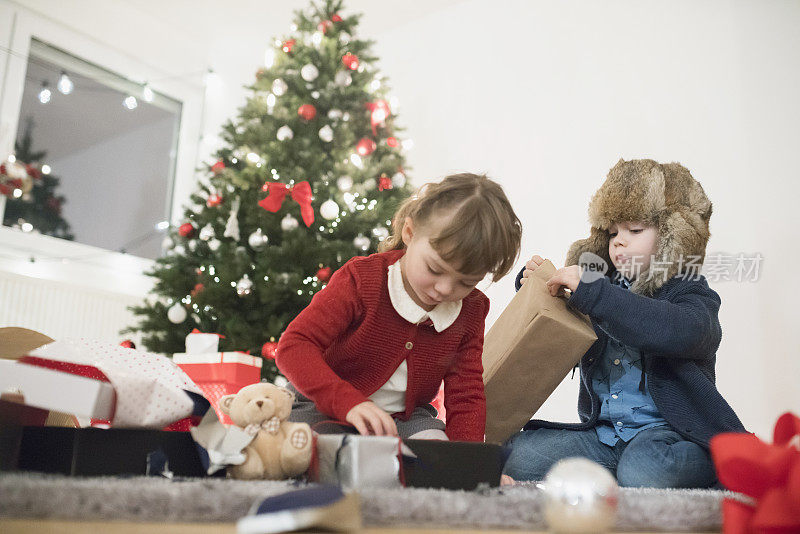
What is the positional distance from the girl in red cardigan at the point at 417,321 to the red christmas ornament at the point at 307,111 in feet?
4.13

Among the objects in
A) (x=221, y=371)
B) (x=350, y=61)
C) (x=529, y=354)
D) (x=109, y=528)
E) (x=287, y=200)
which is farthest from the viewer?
(x=350, y=61)

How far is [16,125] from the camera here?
287 centimetres

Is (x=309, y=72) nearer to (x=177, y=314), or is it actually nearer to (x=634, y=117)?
(x=177, y=314)

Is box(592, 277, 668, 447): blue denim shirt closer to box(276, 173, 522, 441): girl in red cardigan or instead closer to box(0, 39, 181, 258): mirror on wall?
box(276, 173, 522, 441): girl in red cardigan

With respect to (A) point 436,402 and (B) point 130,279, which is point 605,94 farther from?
(B) point 130,279

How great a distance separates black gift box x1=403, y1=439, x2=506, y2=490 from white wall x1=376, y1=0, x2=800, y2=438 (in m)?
1.35

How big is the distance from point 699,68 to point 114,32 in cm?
271

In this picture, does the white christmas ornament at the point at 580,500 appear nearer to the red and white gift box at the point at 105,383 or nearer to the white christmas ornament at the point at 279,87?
the red and white gift box at the point at 105,383

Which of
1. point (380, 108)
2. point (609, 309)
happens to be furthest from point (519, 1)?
point (609, 309)

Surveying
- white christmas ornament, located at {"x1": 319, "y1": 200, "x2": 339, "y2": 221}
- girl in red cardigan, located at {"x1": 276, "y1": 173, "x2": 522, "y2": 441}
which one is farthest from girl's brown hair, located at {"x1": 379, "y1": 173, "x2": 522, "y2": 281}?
white christmas ornament, located at {"x1": 319, "y1": 200, "x2": 339, "y2": 221}

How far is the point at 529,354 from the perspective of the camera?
4.04ft

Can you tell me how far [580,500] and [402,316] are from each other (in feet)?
1.98

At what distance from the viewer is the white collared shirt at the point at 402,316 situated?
111 cm

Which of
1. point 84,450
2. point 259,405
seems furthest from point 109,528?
point 259,405
